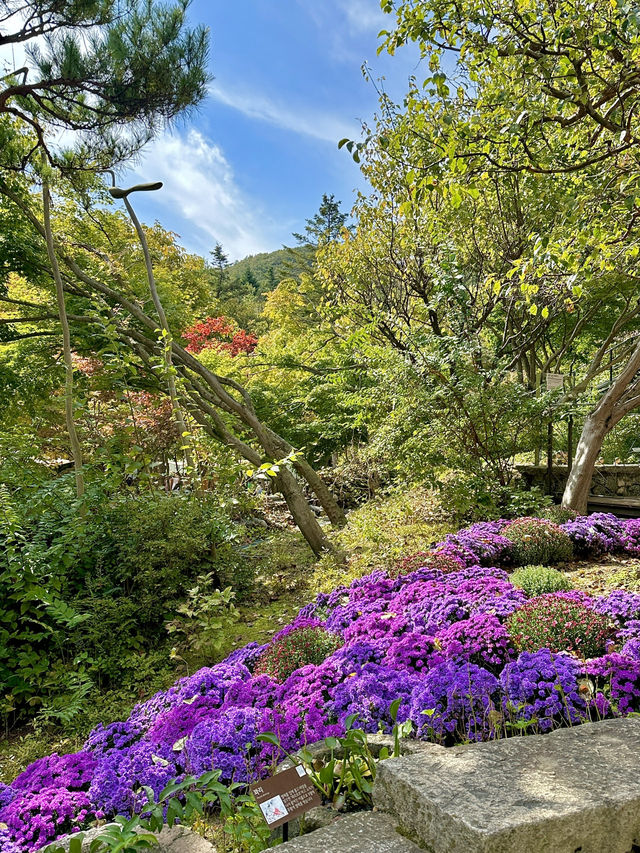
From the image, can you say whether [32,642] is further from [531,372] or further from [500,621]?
[531,372]

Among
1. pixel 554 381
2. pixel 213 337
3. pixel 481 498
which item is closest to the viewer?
pixel 481 498

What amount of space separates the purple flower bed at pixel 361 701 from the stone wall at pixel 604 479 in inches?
164

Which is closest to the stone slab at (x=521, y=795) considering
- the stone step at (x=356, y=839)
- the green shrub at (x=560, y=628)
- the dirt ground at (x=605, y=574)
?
the stone step at (x=356, y=839)

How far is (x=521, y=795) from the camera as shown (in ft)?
3.91

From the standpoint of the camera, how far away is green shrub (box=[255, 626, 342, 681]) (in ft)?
8.02

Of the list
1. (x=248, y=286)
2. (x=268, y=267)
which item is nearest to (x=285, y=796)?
(x=248, y=286)

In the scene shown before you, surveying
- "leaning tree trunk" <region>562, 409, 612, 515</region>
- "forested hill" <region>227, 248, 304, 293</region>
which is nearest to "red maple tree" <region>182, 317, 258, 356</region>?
"leaning tree trunk" <region>562, 409, 612, 515</region>

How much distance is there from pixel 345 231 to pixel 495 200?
→ 1.91 m

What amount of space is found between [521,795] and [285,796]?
0.60 m

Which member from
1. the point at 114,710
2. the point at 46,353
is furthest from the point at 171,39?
the point at 114,710

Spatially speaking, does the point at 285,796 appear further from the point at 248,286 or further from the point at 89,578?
the point at 248,286

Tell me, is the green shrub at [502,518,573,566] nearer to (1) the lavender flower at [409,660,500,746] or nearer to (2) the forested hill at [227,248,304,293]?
(1) the lavender flower at [409,660,500,746]

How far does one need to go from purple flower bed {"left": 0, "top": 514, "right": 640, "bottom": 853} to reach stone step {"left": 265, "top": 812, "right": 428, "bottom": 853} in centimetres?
39

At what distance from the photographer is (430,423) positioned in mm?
5285
